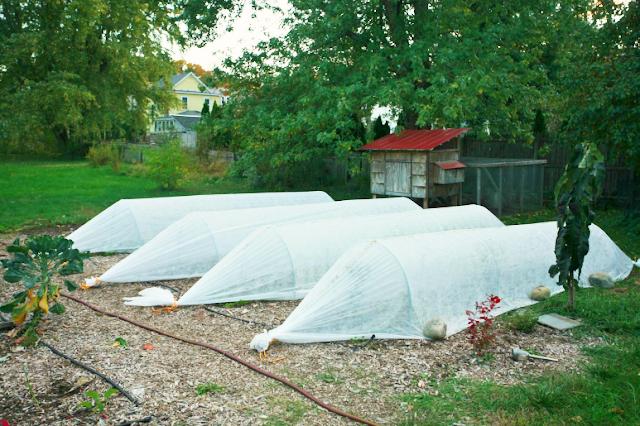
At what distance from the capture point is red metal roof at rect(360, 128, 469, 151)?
13.7m

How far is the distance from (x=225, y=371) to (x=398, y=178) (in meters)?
9.35

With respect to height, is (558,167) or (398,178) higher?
(558,167)

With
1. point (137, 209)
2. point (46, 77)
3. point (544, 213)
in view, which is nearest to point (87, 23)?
point (46, 77)

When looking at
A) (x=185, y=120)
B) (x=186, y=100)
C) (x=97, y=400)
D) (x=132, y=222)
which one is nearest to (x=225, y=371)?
(x=97, y=400)

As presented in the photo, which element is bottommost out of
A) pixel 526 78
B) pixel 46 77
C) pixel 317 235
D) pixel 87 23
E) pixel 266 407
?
pixel 266 407

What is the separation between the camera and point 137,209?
11750 millimetres

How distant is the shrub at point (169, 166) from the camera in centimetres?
1903

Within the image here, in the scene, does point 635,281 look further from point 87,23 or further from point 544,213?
point 87,23

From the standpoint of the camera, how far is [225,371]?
566cm

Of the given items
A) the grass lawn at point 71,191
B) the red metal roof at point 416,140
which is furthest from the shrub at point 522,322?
the grass lawn at point 71,191

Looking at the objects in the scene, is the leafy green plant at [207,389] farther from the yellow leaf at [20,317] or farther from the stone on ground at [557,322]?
the stone on ground at [557,322]

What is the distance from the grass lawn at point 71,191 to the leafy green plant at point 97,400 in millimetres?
9950

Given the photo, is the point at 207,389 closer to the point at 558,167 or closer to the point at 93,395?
the point at 93,395

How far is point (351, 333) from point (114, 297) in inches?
145
